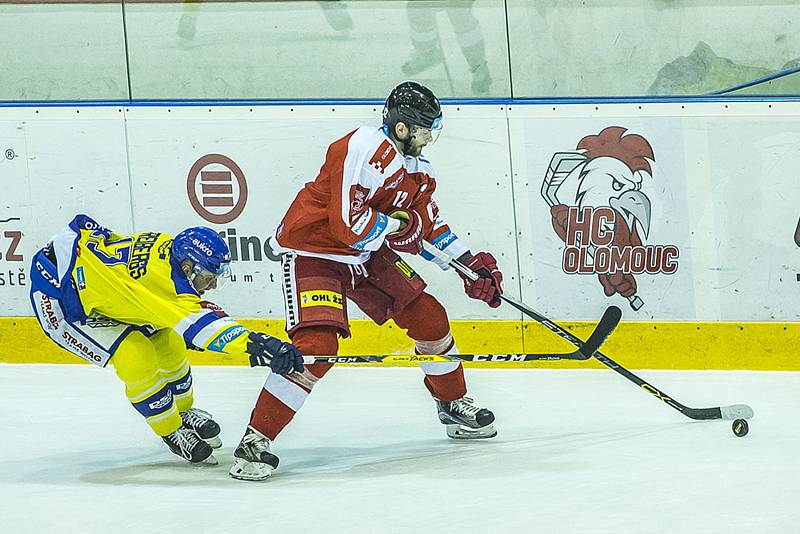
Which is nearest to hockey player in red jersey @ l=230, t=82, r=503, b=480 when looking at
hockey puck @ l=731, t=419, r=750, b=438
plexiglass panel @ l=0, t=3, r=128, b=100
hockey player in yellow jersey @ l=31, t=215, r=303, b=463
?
hockey player in yellow jersey @ l=31, t=215, r=303, b=463

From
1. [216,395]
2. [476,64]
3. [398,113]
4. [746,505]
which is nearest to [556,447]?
[746,505]

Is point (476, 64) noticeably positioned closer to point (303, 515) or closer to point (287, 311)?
point (287, 311)

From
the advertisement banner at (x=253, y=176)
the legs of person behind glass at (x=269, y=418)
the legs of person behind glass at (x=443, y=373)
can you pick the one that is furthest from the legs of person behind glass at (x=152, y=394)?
the advertisement banner at (x=253, y=176)

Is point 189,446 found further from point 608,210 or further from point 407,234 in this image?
point 608,210

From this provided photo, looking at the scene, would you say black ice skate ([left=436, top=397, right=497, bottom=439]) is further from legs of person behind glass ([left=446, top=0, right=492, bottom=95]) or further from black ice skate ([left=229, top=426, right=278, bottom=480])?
legs of person behind glass ([left=446, top=0, right=492, bottom=95])

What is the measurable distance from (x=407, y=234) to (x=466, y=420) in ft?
2.19

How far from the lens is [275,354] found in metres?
3.29

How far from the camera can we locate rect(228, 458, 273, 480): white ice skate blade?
11.8 feet

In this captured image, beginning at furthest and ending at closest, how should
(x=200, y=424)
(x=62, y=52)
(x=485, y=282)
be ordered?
(x=62, y=52) → (x=485, y=282) → (x=200, y=424)

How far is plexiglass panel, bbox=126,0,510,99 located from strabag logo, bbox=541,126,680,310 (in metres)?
0.55

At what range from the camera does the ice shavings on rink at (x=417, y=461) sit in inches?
125

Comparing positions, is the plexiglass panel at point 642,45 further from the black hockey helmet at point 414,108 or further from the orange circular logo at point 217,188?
the black hockey helmet at point 414,108

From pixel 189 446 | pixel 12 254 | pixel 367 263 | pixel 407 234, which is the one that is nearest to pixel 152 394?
pixel 189 446

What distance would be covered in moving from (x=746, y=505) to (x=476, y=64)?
268 cm
